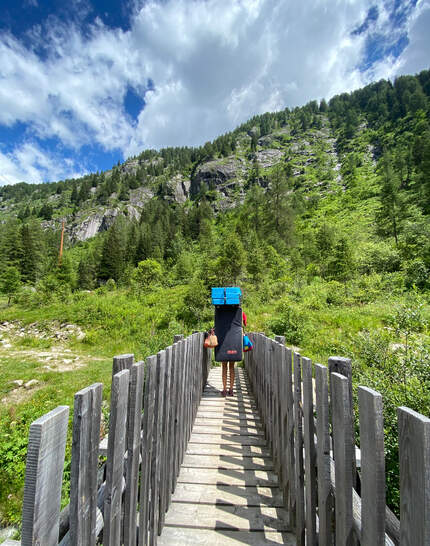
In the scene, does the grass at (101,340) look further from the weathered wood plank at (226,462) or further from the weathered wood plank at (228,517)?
the weathered wood plank at (228,517)

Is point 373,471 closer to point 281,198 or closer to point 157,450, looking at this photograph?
point 157,450

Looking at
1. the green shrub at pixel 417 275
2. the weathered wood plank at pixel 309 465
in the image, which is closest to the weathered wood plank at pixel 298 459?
the weathered wood plank at pixel 309 465

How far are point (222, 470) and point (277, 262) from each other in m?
25.7

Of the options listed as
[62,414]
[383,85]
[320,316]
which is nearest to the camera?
[62,414]

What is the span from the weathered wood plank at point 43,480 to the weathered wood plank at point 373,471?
39.0 inches

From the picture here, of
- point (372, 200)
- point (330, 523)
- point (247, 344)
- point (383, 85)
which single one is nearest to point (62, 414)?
point (330, 523)

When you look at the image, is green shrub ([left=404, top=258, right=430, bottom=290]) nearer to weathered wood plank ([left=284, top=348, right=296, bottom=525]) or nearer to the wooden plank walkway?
the wooden plank walkway

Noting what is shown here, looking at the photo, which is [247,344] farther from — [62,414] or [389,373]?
[62,414]

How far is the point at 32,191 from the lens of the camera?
131 m

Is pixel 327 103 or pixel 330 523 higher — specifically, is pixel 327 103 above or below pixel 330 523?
above

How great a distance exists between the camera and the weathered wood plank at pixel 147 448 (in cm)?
142

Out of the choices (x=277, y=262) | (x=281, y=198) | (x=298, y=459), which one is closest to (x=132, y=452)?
(x=298, y=459)

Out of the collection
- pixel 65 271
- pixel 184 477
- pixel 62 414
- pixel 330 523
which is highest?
pixel 65 271

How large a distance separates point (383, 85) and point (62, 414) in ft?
489
